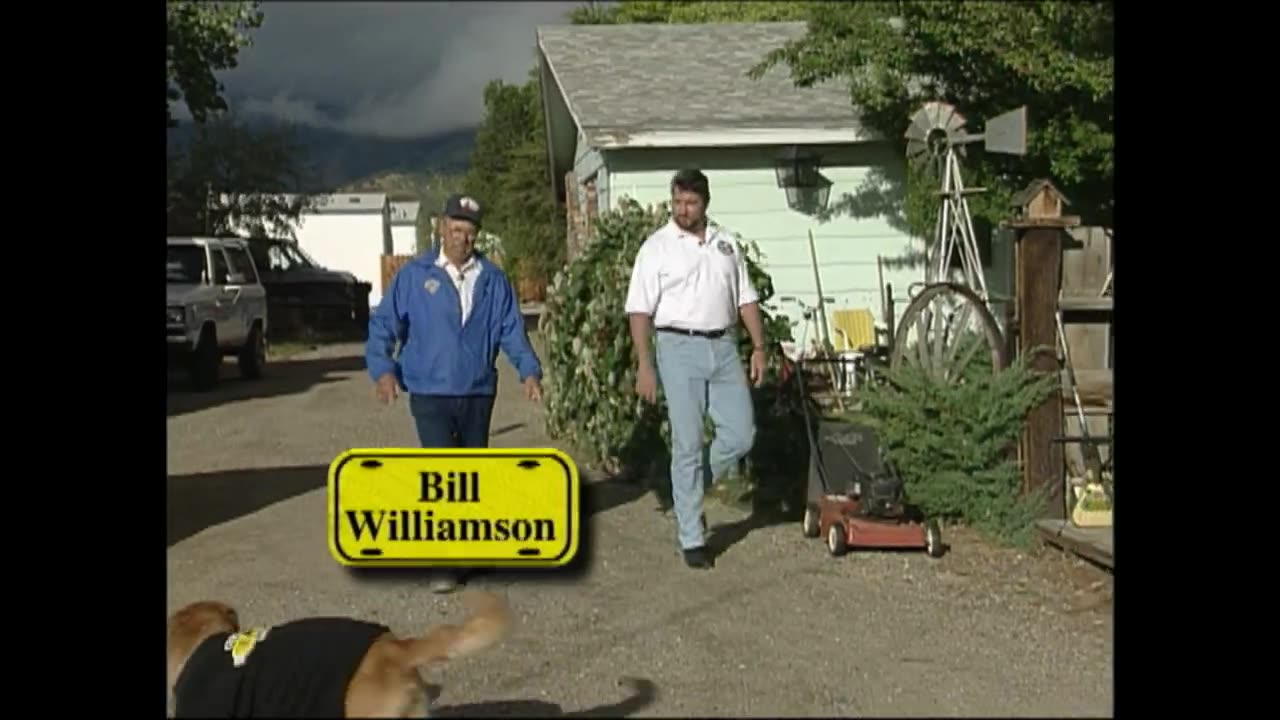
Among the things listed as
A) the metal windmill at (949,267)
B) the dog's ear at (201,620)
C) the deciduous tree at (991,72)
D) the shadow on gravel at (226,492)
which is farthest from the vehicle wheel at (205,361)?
the dog's ear at (201,620)

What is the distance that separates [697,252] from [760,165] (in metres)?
7.08

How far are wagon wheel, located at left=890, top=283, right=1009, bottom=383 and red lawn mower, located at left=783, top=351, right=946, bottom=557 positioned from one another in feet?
2.09

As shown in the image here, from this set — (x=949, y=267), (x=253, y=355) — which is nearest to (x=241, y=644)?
(x=949, y=267)

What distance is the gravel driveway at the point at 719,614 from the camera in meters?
4.21

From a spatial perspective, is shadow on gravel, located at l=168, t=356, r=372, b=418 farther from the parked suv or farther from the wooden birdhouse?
the wooden birdhouse

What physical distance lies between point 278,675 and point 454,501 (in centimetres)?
72

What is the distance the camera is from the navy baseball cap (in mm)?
5395

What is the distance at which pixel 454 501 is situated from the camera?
3.82 meters

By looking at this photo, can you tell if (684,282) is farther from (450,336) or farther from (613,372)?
(613,372)

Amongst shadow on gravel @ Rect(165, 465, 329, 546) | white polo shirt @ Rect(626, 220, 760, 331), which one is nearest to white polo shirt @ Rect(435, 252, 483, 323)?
white polo shirt @ Rect(626, 220, 760, 331)

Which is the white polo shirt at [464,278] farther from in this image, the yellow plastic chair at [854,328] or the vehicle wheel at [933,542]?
the yellow plastic chair at [854,328]

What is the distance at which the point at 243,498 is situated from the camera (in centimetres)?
768
